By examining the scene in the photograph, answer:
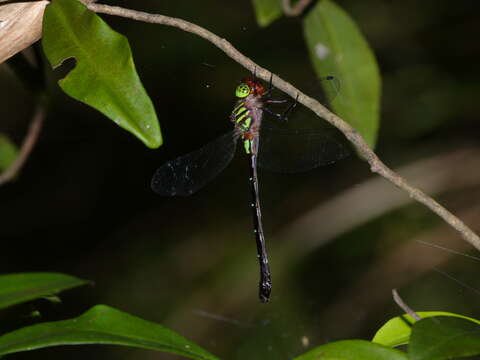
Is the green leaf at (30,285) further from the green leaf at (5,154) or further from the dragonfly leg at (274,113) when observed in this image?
the green leaf at (5,154)

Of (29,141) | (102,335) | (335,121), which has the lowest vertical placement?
(102,335)

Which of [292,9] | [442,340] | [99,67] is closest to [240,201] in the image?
[292,9]

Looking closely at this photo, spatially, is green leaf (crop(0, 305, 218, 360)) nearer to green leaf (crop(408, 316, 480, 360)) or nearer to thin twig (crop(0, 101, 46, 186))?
green leaf (crop(408, 316, 480, 360))

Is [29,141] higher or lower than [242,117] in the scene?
higher

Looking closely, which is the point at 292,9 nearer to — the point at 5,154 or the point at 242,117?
the point at 242,117

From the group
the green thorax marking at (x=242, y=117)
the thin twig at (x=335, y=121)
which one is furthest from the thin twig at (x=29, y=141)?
the thin twig at (x=335, y=121)

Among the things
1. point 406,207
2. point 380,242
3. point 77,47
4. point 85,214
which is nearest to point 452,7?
point 406,207

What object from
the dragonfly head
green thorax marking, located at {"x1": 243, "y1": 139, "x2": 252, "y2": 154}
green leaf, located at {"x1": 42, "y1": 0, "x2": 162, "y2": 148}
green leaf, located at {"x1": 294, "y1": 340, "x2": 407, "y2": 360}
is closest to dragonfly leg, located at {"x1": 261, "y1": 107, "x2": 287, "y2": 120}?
the dragonfly head
